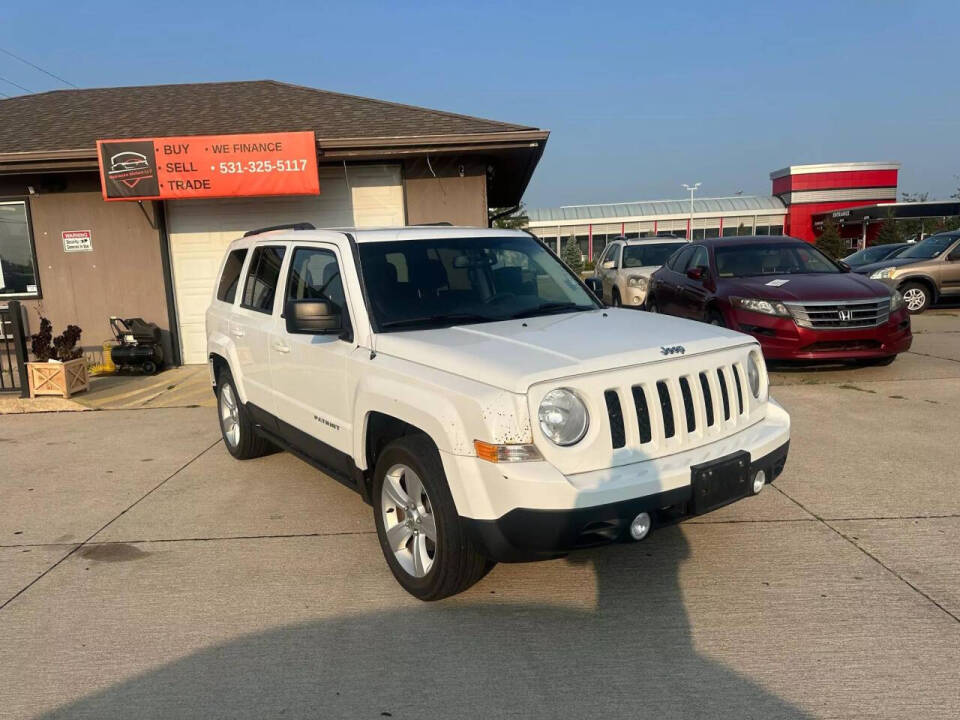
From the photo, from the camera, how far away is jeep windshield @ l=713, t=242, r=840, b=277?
9297mm

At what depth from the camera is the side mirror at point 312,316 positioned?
12.3 ft

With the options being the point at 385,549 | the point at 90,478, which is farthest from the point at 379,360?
the point at 90,478

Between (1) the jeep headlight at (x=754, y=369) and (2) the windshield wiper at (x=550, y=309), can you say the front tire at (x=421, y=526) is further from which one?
(1) the jeep headlight at (x=754, y=369)

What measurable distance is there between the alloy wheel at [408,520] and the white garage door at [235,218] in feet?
26.4

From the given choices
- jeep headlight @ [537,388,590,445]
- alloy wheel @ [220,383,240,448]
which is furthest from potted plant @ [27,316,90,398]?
jeep headlight @ [537,388,590,445]

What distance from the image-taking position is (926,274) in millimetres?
15000

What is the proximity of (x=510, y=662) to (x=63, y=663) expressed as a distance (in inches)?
76.7

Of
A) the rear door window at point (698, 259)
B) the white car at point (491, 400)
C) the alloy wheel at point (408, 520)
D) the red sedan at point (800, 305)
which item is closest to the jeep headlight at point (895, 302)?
the red sedan at point (800, 305)

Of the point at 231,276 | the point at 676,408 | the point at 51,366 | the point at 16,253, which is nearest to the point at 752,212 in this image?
the point at 16,253

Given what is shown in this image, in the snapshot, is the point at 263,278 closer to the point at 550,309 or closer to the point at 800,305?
the point at 550,309

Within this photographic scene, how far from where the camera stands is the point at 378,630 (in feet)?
10.8

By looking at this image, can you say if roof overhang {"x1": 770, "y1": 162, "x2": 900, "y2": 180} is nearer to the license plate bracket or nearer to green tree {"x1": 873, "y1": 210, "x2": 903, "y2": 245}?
green tree {"x1": 873, "y1": 210, "x2": 903, "y2": 245}

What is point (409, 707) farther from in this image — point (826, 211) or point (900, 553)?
point (826, 211)

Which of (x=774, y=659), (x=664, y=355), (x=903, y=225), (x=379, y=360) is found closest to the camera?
(x=774, y=659)
